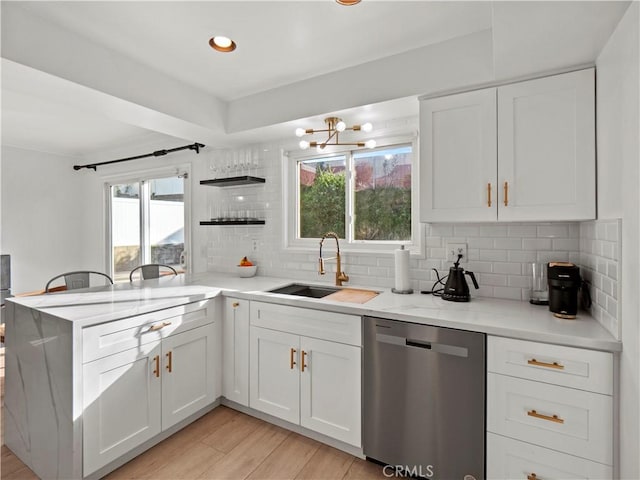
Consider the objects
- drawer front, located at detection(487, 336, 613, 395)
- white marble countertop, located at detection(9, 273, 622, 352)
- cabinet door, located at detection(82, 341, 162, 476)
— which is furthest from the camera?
cabinet door, located at detection(82, 341, 162, 476)

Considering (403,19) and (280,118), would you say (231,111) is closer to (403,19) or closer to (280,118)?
(280,118)

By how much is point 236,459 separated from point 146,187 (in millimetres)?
3449

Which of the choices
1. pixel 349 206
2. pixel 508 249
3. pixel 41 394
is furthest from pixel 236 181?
pixel 508 249

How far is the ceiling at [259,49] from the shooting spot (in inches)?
60.2

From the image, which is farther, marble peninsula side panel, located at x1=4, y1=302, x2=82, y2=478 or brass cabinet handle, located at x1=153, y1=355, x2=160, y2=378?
brass cabinet handle, located at x1=153, y1=355, x2=160, y2=378

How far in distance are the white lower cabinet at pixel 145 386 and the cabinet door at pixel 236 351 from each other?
0.09 m

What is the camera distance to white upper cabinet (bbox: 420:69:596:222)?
168cm

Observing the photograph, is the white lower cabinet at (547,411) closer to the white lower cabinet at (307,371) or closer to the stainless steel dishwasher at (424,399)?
the stainless steel dishwasher at (424,399)

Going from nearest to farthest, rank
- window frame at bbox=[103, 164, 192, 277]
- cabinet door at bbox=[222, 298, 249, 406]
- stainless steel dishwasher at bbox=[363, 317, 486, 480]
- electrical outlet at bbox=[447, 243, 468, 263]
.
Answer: stainless steel dishwasher at bbox=[363, 317, 486, 480]
electrical outlet at bbox=[447, 243, 468, 263]
cabinet door at bbox=[222, 298, 249, 406]
window frame at bbox=[103, 164, 192, 277]

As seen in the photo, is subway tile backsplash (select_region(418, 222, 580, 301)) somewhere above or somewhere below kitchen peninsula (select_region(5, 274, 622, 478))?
above

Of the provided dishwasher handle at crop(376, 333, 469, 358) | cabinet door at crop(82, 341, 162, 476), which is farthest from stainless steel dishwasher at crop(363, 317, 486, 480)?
cabinet door at crop(82, 341, 162, 476)

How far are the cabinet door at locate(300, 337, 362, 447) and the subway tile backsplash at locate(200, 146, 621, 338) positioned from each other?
2.51 feet

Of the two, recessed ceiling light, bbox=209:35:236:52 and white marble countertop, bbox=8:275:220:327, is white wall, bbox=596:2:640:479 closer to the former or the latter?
recessed ceiling light, bbox=209:35:236:52

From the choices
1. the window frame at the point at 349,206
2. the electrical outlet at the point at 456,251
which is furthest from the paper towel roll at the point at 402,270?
the electrical outlet at the point at 456,251
